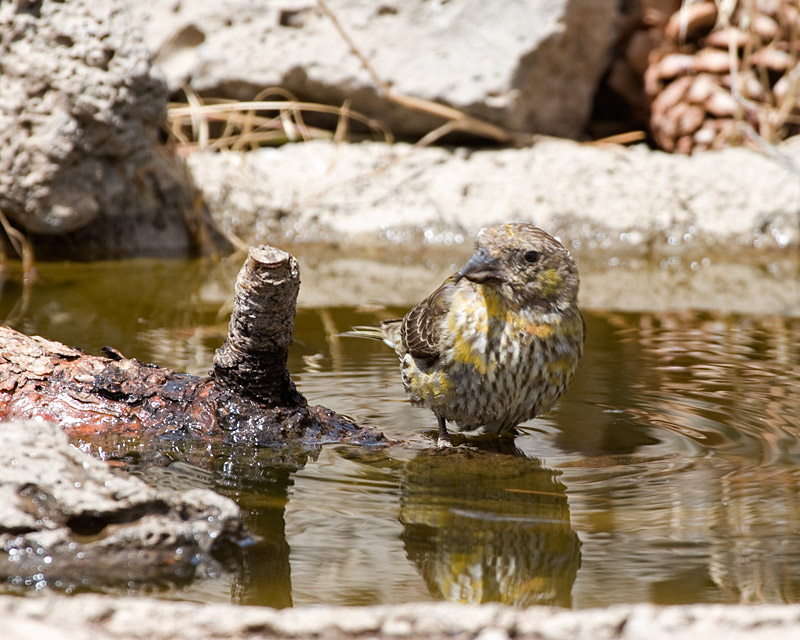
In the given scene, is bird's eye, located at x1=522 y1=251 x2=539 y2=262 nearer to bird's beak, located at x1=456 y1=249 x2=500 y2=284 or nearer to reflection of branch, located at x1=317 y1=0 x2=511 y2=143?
bird's beak, located at x1=456 y1=249 x2=500 y2=284

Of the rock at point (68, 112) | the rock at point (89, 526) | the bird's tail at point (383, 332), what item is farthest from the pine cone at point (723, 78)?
the rock at point (89, 526)

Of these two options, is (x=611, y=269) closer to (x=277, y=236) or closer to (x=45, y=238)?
(x=277, y=236)

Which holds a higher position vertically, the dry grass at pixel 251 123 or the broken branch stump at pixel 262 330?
the broken branch stump at pixel 262 330

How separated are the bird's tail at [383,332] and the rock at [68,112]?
97.0 inches

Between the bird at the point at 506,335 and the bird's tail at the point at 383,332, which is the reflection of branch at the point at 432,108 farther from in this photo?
the bird at the point at 506,335

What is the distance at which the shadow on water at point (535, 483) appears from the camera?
8.50 feet

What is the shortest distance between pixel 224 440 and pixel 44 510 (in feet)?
3.51

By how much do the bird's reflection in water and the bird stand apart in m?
0.25

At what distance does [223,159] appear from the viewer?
7.72m

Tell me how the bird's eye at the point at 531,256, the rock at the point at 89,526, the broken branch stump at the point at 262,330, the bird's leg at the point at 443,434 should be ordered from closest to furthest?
the rock at the point at 89,526, the broken branch stump at the point at 262,330, the bird's eye at the point at 531,256, the bird's leg at the point at 443,434

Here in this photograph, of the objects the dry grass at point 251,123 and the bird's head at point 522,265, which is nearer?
the bird's head at point 522,265

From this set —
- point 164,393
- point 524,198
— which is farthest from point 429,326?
point 524,198

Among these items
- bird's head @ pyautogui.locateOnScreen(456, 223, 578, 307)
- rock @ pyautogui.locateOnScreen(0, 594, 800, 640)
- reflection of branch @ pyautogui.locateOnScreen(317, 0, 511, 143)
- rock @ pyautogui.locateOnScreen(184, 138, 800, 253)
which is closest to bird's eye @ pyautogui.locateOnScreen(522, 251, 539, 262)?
bird's head @ pyautogui.locateOnScreen(456, 223, 578, 307)

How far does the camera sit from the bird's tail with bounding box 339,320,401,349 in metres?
4.62
